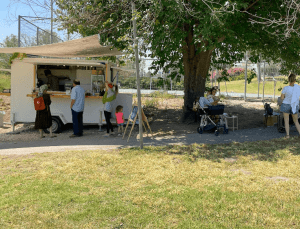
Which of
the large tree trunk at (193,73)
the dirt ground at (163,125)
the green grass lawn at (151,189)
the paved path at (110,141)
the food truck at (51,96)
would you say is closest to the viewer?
Answer: the green grass lawn at (151,189)

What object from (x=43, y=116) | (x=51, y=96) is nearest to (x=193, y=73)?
(x=51, y=96)

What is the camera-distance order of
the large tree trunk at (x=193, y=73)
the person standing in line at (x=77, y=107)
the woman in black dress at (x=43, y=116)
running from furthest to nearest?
the large tree trunk at (x=193, y=73) < the person standing in line at (x=77, y=107) < the woman in black dress at (x=43, y=116)

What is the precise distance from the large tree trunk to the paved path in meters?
2.55

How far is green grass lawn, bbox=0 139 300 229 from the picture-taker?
11.9 ft

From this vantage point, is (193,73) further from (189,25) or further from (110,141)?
(110,141)

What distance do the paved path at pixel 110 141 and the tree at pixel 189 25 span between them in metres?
2.39

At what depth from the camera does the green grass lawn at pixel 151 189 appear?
3623 millimetres

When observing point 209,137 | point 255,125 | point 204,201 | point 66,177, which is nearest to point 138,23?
Result: point 209,137

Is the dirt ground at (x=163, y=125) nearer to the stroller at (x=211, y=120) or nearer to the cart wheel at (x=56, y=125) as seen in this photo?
the cart wheel at (x=56, y=125)

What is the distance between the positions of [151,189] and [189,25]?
7229 mm

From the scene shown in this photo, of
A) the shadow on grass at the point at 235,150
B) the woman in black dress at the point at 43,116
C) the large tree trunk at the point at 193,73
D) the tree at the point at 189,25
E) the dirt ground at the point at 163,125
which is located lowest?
the shadow on grass at the point at 235,150

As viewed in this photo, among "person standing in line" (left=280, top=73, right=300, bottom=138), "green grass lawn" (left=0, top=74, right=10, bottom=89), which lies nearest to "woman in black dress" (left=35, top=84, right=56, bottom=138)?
"person standing in line" (left=280, top=73, right=300, bottom=138)

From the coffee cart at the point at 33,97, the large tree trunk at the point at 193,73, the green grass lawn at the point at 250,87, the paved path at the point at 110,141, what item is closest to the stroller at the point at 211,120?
the paved path at the point at 110,141

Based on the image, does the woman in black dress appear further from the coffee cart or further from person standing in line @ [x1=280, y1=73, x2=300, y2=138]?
person standing in line @ [x1=280, y1=73, x2=300, y2=138]
